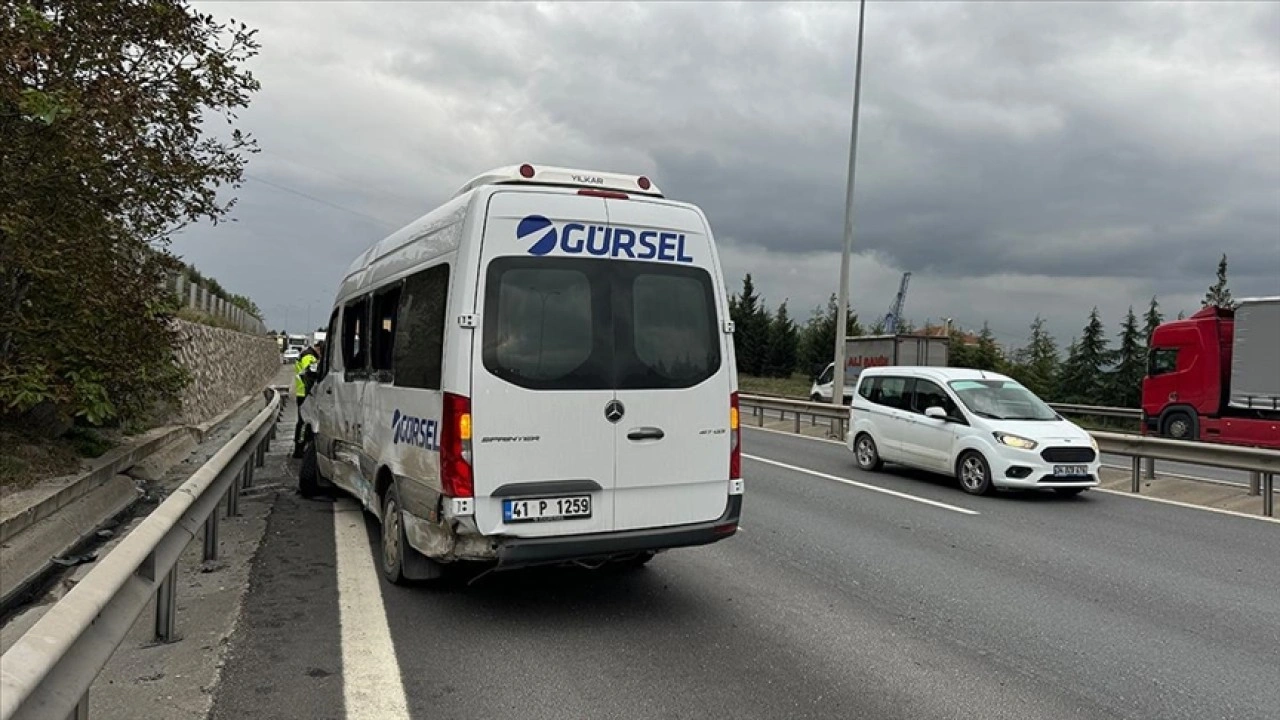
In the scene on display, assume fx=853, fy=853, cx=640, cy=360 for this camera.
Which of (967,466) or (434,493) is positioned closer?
(434,493)

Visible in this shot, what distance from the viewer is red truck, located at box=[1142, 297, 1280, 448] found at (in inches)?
715

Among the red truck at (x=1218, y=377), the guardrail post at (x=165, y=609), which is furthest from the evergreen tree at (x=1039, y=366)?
the guardrail post at (x=165, y=609)

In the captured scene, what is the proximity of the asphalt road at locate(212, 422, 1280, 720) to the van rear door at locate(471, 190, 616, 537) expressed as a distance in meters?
0.78

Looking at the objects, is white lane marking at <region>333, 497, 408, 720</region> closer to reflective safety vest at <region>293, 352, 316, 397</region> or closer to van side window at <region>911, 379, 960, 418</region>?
reflective safety vest at <region>293, 352, 316, 397</region>

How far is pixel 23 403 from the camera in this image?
8.03 m

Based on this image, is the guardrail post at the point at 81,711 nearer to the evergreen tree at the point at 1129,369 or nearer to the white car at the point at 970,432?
the white car at the point at 970,432

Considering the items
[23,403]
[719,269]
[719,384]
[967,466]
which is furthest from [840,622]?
[23,403]

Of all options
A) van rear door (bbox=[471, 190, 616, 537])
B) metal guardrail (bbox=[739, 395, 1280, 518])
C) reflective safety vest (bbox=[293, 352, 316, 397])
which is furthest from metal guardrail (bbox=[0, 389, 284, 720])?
metal guardrail (bbox=[739, 395, 1280, 518])

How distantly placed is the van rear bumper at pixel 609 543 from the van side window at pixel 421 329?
3.57 feet

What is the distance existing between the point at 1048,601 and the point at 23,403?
9.01 m

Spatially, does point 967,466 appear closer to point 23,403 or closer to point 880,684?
point 880,684

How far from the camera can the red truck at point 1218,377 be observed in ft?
59.6

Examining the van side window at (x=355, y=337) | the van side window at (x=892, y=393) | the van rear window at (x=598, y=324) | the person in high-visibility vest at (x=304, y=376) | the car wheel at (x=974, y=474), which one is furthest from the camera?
the van side window at (x=892, y=393)

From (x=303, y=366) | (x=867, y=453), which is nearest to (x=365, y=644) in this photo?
(x=303, y=366)
